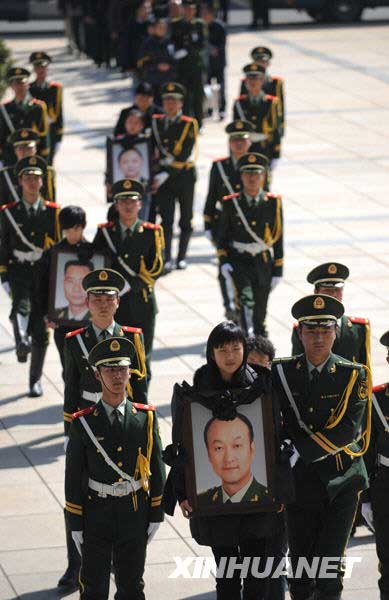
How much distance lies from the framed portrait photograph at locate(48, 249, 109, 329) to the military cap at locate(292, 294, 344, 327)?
3275 millimetres

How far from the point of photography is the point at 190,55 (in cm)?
2325

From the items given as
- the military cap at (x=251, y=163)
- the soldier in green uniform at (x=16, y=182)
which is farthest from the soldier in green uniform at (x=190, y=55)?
the military cap at (x=251, y=163)

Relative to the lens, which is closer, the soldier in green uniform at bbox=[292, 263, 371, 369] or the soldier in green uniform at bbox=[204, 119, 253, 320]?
the soldier in green uniform at bbox=[292, 263, 371, 369]

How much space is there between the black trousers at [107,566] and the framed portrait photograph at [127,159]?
9.01 meters

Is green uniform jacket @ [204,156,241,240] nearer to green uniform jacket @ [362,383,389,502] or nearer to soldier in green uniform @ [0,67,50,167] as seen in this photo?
soldier in green uniform @ [0,67,50,167]

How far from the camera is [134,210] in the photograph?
12.6 m

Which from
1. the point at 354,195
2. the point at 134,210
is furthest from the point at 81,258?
the point at 354,195

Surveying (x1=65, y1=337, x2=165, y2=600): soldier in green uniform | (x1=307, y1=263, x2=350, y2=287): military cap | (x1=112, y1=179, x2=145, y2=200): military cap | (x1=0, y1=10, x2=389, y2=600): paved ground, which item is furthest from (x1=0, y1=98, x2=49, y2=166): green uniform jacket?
(x1=65, y1=337, x2=165, y2=600): soldier in green uniform

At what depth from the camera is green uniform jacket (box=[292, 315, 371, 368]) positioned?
984 centimetres

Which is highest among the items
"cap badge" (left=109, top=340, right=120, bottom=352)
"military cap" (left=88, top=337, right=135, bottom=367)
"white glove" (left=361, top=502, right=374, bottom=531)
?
"cap badge" (left=109, top=340, right=120, bottom=352)

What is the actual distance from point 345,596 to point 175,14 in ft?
53.1

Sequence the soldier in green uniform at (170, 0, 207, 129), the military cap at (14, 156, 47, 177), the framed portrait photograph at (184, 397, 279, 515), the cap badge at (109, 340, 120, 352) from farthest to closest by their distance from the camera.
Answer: the soldier in green uniform at (170, 0, 207, 129)
the military cap at (14, 156, 47, 177)
the cap badge at (109, 340, 120, 352)
the framed portrait photograph at (184, 397, 279, 515)

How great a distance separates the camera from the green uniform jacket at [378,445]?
871 cm

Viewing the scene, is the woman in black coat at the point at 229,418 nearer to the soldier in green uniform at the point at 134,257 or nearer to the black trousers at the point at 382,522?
the black trousers at the point at 382,522
